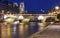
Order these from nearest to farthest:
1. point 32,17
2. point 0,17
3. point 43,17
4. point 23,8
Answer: point 0,17 < point 43,17 < point 32,17 < point 23,8

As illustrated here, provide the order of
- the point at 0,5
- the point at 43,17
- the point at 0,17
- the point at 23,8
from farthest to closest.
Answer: the point at 23,8 < the point at 0,5 < the point at 43,17 < the point at 0,17

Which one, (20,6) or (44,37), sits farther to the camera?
(20,6)

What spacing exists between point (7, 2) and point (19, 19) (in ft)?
151

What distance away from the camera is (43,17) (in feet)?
259

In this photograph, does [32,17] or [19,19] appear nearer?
[19,19]

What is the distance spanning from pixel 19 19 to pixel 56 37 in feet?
211

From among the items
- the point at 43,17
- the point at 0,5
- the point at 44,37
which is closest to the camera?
the point at 44,37

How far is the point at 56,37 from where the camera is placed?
35.7 ft

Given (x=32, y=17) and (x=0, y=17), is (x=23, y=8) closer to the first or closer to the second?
(x=32, y=17)

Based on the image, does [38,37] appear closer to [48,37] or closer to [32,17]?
[48,37]

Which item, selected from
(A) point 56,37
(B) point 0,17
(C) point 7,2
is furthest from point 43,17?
(A) point 56,37

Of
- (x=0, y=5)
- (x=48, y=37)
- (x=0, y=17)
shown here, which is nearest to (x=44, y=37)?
(x=48, y=37)

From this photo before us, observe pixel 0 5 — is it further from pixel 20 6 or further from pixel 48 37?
pixel 48 37

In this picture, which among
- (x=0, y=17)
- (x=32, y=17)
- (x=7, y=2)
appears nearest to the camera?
(x=0, y=17)
